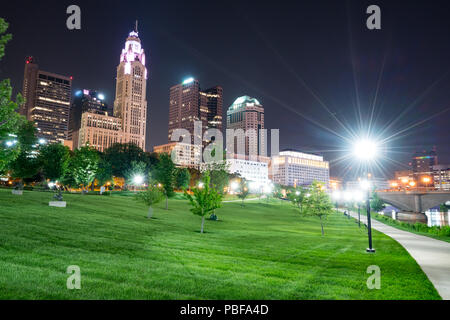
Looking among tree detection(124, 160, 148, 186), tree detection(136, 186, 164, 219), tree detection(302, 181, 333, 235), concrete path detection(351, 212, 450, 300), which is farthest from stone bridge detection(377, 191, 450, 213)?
tree detection(136, 186, 164, 219)

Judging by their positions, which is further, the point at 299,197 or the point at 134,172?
the point at 134,172

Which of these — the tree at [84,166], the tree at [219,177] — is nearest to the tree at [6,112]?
the tree at [84,166]

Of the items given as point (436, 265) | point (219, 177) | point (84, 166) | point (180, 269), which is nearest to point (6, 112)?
point (180, 269)

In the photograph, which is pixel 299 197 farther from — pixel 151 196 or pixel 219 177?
pixel 151 196

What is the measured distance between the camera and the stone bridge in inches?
3233

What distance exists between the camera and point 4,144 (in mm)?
17047

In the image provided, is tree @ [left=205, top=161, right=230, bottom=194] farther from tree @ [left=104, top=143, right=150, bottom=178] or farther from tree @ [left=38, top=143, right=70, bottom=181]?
tree @ [left=38, top=143, right=70, bottom=181]

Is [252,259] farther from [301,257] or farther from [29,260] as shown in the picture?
[29,260]

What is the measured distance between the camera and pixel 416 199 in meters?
87.9

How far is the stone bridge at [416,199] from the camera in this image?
82.1 meters

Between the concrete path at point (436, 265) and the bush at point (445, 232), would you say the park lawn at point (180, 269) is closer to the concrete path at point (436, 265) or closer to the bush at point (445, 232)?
the concrete path at point (436, 265)
